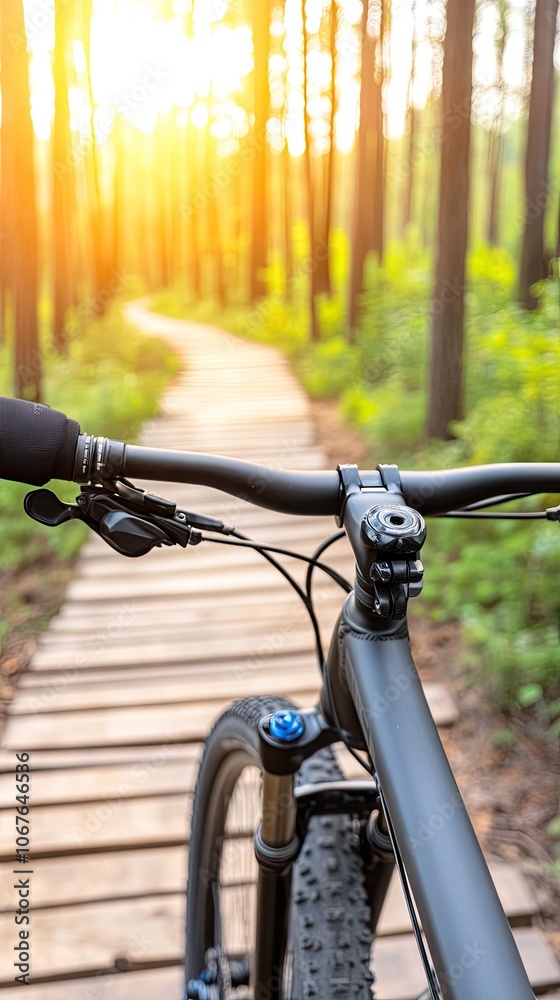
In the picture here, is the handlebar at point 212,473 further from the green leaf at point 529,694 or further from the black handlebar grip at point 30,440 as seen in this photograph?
the green leaf at point 529,694

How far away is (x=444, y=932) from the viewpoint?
78cm

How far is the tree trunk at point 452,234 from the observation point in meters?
6.07

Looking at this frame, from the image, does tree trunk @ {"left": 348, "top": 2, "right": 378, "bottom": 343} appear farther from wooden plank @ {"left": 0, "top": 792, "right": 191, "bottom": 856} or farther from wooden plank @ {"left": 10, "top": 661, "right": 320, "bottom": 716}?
wooden plank @ {"left": 0, "top": 792, "right": 191, "bottom": 856}

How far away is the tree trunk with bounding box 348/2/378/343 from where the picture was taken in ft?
37.9

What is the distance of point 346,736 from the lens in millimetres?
1199

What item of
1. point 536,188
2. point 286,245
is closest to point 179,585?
point 536,188

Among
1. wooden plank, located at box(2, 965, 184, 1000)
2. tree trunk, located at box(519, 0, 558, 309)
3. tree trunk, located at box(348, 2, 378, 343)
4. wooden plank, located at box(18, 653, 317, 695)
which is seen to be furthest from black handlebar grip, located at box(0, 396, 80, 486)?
tree trunk, located at box(348, 2, 378, 343)

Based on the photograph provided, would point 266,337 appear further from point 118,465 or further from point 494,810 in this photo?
point 118,465

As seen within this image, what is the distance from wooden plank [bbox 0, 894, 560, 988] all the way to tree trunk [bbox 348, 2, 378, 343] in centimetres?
1037

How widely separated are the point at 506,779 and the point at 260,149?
17411mm

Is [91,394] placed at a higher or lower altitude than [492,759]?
higher

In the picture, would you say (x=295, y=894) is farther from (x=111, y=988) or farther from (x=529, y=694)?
(x=529, y=694)

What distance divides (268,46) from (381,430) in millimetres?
12965

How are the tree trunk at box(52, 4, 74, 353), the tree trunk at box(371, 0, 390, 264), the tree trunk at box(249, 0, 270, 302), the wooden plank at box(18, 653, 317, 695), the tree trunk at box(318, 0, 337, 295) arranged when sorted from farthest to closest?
1. the tree trunk at box(249, 0, 270, 302)
2. the tree trunk at box(318, 0, 337, 295)
3. the tree trunk at box(371, 0, 390, 264)
4. the tree trunk at box(52, 4, 74, 353)
5. the wooden plank at box(18, 653, 317, 695)
